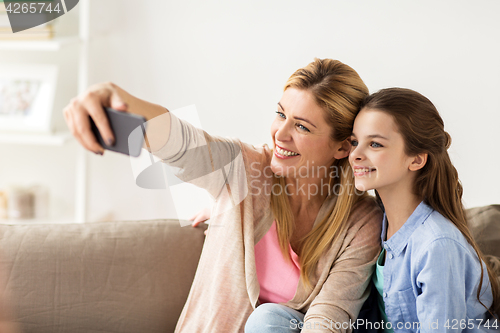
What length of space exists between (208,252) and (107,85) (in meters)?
0.70

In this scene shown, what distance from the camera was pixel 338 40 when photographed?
179 cm

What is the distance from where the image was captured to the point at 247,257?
3.72ft

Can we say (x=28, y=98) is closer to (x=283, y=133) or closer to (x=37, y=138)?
(x=37, y=138)

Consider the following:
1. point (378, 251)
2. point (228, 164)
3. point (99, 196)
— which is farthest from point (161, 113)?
point (99, 196)

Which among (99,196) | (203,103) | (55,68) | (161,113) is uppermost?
(161,113)

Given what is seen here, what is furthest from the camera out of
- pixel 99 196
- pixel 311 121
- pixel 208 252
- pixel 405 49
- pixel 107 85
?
pixel 99 196

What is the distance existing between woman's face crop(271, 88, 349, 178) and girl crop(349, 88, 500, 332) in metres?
0.08

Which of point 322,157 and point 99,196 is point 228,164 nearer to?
point 322,157

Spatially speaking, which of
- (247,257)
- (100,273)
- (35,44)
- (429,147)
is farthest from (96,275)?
(35,44)

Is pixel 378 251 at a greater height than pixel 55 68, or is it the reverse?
pixel 55 68

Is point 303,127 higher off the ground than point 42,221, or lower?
higher

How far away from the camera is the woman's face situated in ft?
3.59

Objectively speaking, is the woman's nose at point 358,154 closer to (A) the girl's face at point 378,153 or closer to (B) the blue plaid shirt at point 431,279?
(A) the girl's face at point 378,153

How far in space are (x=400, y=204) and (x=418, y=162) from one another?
0.11m
